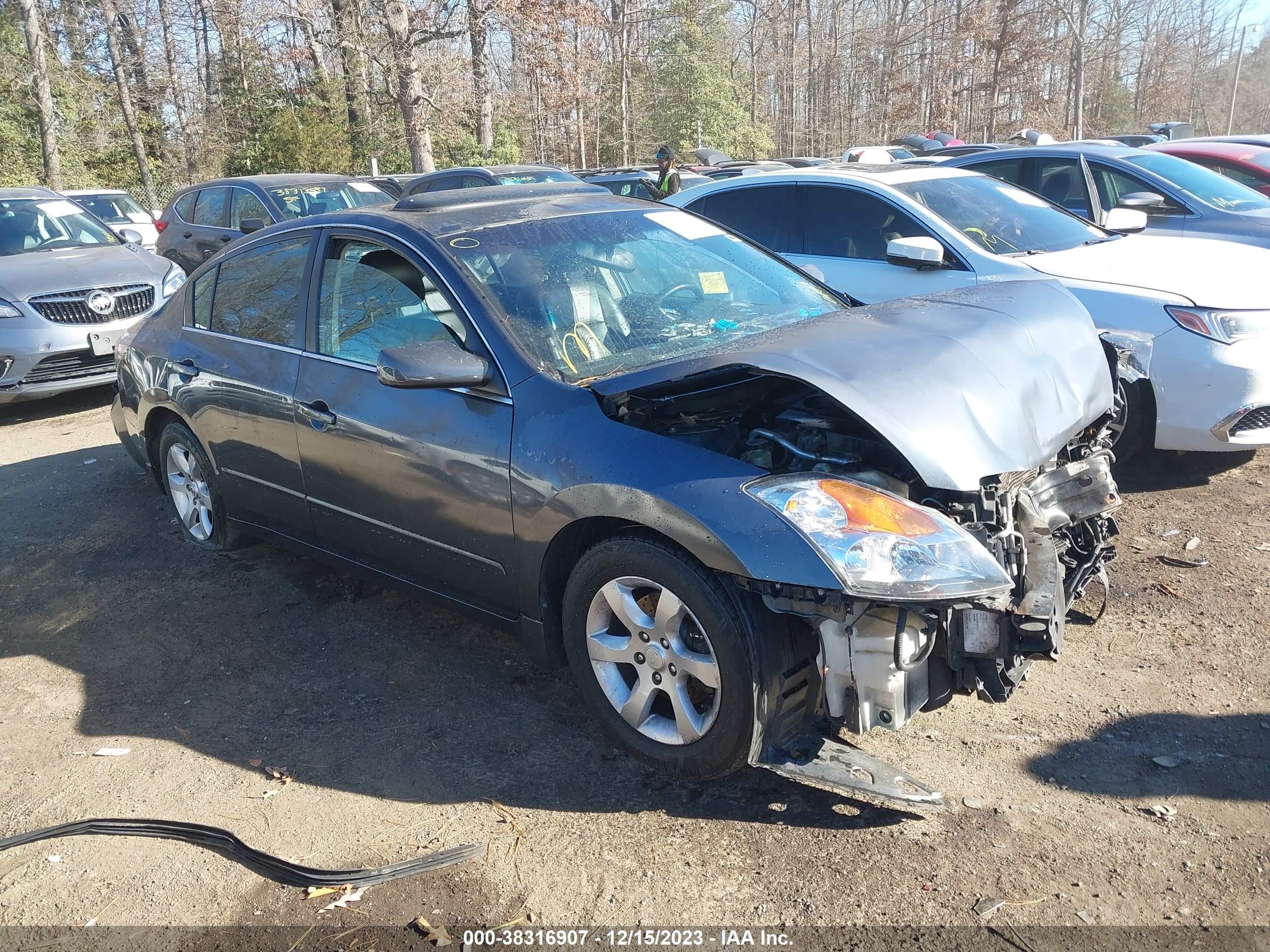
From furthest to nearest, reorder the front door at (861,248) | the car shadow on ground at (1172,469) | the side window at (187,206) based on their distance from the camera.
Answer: the side window at (187,206)
the front door at (861,248)
the car shadow on ground at (1172,469)

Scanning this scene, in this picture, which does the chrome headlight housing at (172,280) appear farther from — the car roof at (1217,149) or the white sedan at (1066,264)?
the car roof at (1217,149)

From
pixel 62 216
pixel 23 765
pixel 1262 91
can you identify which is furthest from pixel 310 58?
pixel 1262 91

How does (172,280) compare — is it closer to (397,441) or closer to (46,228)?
(46,228)

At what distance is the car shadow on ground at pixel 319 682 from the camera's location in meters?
3.18

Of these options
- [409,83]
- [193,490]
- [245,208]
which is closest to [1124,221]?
[193,490]

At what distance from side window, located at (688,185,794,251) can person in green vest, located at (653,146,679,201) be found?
5175 mm

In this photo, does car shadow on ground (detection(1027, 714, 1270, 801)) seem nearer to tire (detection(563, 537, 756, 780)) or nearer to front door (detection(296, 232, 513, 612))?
tire (detection(563, 537, 756, 780))

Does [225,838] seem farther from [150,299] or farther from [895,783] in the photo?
[150,299]

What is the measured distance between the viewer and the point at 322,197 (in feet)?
39.7

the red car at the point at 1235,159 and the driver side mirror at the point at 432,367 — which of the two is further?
the red car at the point at 1235,159

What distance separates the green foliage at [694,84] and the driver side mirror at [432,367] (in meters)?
32.6

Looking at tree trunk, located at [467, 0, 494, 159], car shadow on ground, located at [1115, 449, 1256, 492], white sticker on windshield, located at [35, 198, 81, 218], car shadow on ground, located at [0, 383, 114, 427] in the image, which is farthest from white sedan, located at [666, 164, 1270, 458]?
tree trunk, located at [467, 0, 494, 159]

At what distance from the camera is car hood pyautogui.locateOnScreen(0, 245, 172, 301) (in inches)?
339

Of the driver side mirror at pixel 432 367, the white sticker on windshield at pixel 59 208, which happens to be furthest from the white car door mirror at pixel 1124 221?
the white sticker on windshield at pixel 59 208
